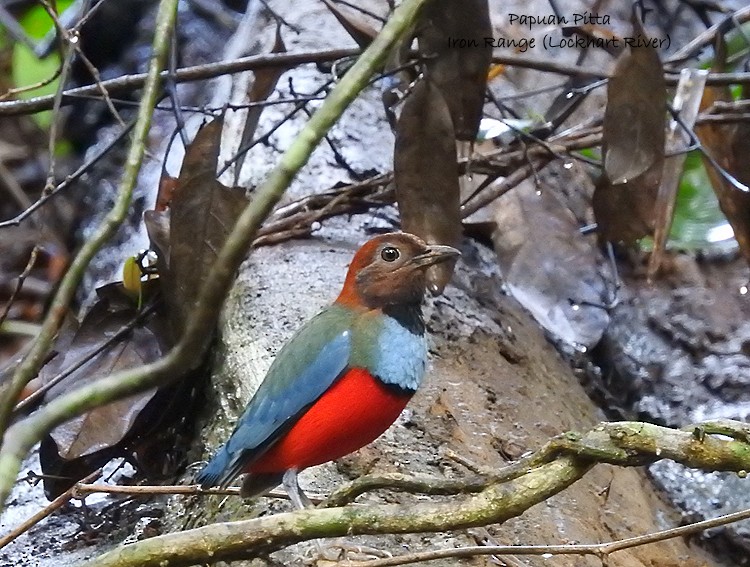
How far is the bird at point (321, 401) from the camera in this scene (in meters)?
2.16

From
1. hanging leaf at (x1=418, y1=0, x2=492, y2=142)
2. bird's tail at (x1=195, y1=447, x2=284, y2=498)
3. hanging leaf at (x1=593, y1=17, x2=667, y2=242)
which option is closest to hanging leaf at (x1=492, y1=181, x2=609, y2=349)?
hanging leaf at (x1=593, y1=17, x2=667, y2=242)

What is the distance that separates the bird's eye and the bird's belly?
349mm

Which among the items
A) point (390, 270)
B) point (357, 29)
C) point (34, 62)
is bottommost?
point (390, 270)

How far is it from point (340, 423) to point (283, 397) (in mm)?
159

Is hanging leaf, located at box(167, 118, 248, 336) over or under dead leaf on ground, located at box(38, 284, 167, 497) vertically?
over

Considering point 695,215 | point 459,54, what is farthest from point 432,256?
point 695,215

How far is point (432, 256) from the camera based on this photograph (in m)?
A: 2.44

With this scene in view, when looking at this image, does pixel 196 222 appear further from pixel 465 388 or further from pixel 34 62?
pixel 34 62

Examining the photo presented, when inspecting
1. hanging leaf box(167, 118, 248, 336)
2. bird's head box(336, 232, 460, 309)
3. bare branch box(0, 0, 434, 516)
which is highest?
hanging leaf box(167, 118, 248, 336)

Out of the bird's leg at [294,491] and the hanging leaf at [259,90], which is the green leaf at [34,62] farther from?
the bird's leg at [294,491]

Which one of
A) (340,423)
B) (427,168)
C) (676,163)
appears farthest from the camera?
(676,163)

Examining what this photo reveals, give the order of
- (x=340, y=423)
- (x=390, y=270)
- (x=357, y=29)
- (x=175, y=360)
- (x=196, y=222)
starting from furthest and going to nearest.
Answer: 1. (x=357, y=29)
2. (x=196, y=222)
3. (x=390, y=270)
4. (x=340, y=423)
5. (x=175, y=360)

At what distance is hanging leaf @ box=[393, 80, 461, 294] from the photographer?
3037 mm

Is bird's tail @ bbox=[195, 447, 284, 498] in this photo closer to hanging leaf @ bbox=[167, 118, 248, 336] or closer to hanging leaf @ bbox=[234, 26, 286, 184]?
hanging leaf @ bbox=[167, 118, 248, 336]
